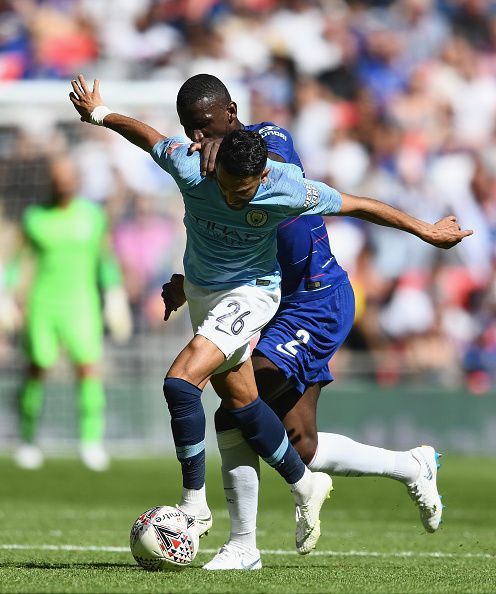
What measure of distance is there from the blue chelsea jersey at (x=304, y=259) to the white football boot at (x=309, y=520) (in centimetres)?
103

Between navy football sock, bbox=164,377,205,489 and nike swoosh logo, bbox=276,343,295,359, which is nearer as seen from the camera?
navy football sock, bbox=164,377,205,489

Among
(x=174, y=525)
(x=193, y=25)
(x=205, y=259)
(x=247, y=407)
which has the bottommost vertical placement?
(x=174, y=525)

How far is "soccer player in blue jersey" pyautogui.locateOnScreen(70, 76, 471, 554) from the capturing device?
5.48 metres

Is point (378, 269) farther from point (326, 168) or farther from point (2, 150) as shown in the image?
point (2, 150)

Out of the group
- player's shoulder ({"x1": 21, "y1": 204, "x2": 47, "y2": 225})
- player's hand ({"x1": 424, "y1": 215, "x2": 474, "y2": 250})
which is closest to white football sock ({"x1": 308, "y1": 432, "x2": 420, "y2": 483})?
player's hand ({"x1": 424, "y1": 215, "x2": 474, "y2": 250})

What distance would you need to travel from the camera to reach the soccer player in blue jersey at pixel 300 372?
19.8 feet

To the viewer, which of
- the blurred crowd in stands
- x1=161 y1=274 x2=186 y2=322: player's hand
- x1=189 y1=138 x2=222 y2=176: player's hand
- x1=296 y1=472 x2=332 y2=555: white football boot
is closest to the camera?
x1=189 y1=138 x2=222 y2=176: player's hand

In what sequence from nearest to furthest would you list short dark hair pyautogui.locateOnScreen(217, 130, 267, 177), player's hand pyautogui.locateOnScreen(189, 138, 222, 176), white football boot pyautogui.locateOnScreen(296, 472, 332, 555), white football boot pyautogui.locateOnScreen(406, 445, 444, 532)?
short dark hair pyautogui.locateOnScreen(217, 130, 267, 177), player's hand pyautogui.locateOnScreen(189, 138, 222, 176), white football boot pyautogui.locateOnScreen(296, 472, 332, 555), white football boot pyautogui.locateOnScreen(406, 445, 444, 532)

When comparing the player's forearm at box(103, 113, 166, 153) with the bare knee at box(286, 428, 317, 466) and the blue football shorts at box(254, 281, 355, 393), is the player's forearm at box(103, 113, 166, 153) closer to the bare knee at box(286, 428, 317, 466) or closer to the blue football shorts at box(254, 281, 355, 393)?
the blue football shorts at box(254, 281, 355, 393)

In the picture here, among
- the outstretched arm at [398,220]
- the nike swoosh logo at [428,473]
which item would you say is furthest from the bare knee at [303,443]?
the outstretched arm at [398,220]

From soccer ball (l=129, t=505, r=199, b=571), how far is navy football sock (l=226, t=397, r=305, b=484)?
516 millimetres

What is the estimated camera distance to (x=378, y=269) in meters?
15.7

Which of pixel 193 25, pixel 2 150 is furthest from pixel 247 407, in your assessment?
pixel 193 25

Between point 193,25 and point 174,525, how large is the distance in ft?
43.6
